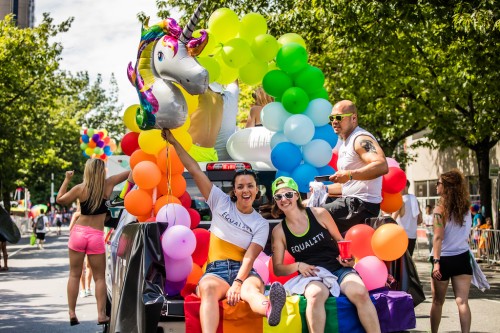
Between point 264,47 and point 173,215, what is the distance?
10.6 feet

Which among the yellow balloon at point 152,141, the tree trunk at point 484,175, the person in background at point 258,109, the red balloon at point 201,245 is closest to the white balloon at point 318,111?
the person in background at point 258,109

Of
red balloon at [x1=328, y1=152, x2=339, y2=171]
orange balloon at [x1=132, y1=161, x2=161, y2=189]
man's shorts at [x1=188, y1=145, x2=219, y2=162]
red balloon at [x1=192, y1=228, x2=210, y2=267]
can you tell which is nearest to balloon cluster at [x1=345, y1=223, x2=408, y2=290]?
red balloon at [x1=192, y1=228, x2=210, y2=267]

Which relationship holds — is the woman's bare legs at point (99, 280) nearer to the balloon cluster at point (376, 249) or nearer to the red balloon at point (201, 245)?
the red balloon at point (201, 245)

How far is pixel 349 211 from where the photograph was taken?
22.2ft

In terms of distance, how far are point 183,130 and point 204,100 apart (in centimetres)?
136

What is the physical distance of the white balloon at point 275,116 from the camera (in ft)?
27.8

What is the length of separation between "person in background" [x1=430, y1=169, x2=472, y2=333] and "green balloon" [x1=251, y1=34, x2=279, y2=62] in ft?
8.71

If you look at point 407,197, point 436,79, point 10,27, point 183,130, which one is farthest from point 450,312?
point 10,27

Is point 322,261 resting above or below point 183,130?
below

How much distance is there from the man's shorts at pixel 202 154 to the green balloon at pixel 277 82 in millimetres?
1033

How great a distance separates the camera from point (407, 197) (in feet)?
36.6

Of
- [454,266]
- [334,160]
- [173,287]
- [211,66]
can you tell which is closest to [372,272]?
[173,287]

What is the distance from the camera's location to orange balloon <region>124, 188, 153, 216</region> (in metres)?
6.88

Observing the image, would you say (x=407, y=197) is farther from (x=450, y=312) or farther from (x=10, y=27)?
(x=10, y=27)
